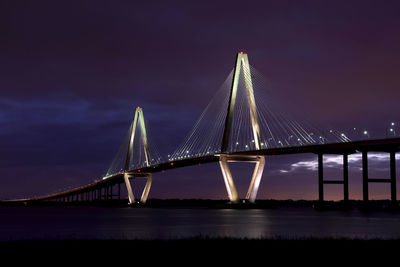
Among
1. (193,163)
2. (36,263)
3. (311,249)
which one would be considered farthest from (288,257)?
(193,163)

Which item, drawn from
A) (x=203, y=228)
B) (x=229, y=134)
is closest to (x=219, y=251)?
(x=203, y=228)

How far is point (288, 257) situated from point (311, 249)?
211cm

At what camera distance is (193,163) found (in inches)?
3383

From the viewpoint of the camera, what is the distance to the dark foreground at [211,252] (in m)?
16.9

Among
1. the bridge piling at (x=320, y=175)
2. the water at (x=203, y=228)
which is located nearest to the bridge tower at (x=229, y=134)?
the bridge piling at (x=320, y=175)

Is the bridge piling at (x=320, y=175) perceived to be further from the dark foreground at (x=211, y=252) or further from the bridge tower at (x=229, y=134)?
the dark foreground at (x=211, y=252)

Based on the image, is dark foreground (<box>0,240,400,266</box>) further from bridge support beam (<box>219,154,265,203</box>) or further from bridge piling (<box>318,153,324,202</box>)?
bridge piling (<box>318,153,324,202</box>)

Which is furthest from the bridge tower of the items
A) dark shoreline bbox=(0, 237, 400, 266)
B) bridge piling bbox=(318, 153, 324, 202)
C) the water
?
dark shoreline bbox=(0, 237, 400, 266)

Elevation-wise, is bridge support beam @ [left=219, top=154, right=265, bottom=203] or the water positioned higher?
bridge support beam @ [left=219, top=154, right=265, bottom=203]

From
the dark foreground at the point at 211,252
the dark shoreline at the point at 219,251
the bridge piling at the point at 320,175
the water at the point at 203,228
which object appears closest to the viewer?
the dark foreground at the point at 211,252

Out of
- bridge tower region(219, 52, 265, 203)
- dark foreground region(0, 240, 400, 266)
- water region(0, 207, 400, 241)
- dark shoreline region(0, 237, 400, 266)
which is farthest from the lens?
bridge tower region(219, 52, 265, 203)

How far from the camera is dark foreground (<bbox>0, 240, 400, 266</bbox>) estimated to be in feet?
55.4

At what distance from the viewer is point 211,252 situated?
61.1 feet

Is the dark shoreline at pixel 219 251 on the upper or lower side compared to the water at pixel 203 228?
upper
